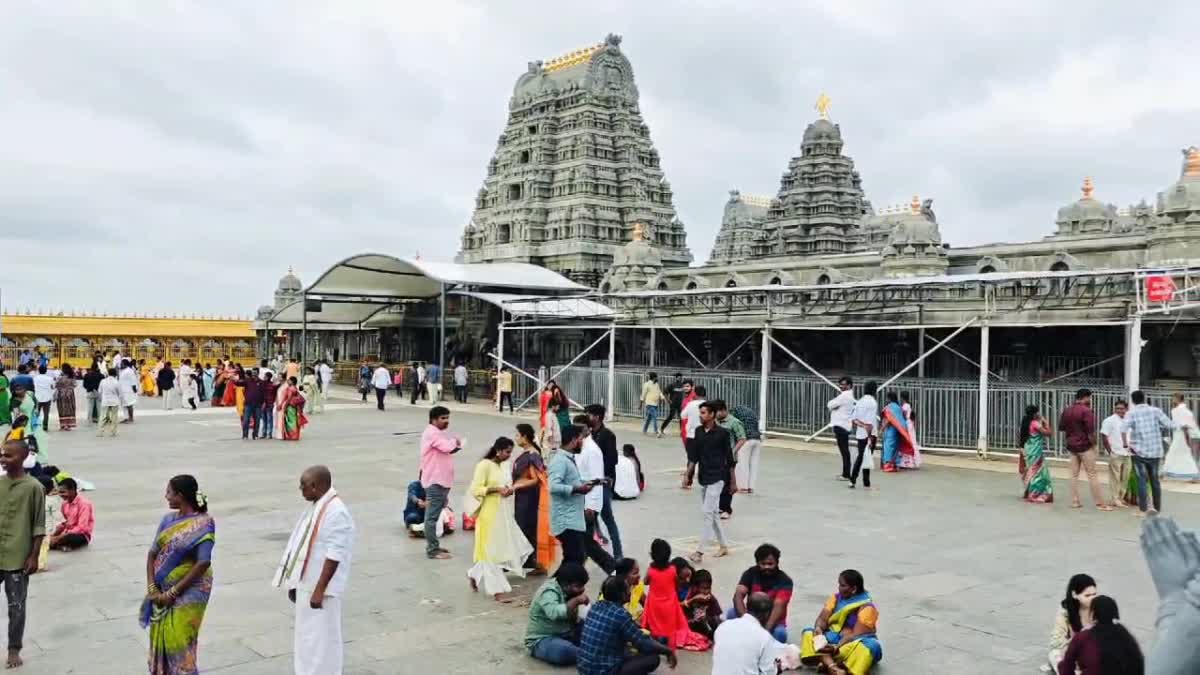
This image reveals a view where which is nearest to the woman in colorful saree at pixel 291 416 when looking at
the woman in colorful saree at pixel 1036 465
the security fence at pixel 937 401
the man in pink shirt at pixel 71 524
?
the security fence at pixel 937 401

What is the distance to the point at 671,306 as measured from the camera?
2856cm

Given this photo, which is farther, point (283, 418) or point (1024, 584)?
point (283, 418)

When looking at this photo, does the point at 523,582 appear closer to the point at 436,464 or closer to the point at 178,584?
the point at 436,464

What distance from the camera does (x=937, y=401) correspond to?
1805cm

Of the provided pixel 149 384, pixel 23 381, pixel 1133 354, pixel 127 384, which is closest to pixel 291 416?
pixel 23 381

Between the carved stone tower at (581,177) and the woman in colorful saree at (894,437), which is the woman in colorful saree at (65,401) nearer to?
the woman in colorful saree at (894,437)

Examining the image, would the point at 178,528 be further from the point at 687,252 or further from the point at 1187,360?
the point at 687,252

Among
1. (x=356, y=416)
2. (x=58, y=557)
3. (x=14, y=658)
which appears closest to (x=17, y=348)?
(x=356, y=416)

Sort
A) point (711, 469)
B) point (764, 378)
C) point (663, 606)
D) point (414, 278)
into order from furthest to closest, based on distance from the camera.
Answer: point (414, 278) → point (764, 378) → point (711, 469) → point (663, 606)

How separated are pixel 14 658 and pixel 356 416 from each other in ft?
63.8

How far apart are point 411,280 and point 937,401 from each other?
959 inches

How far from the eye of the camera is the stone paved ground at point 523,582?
21.2 feet

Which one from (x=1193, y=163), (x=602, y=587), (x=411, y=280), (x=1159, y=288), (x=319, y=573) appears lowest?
(x=602, y=587)

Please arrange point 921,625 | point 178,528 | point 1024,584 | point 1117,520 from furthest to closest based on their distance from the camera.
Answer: point 1117,520, point 1024,584, point 921,625, point 178,528
